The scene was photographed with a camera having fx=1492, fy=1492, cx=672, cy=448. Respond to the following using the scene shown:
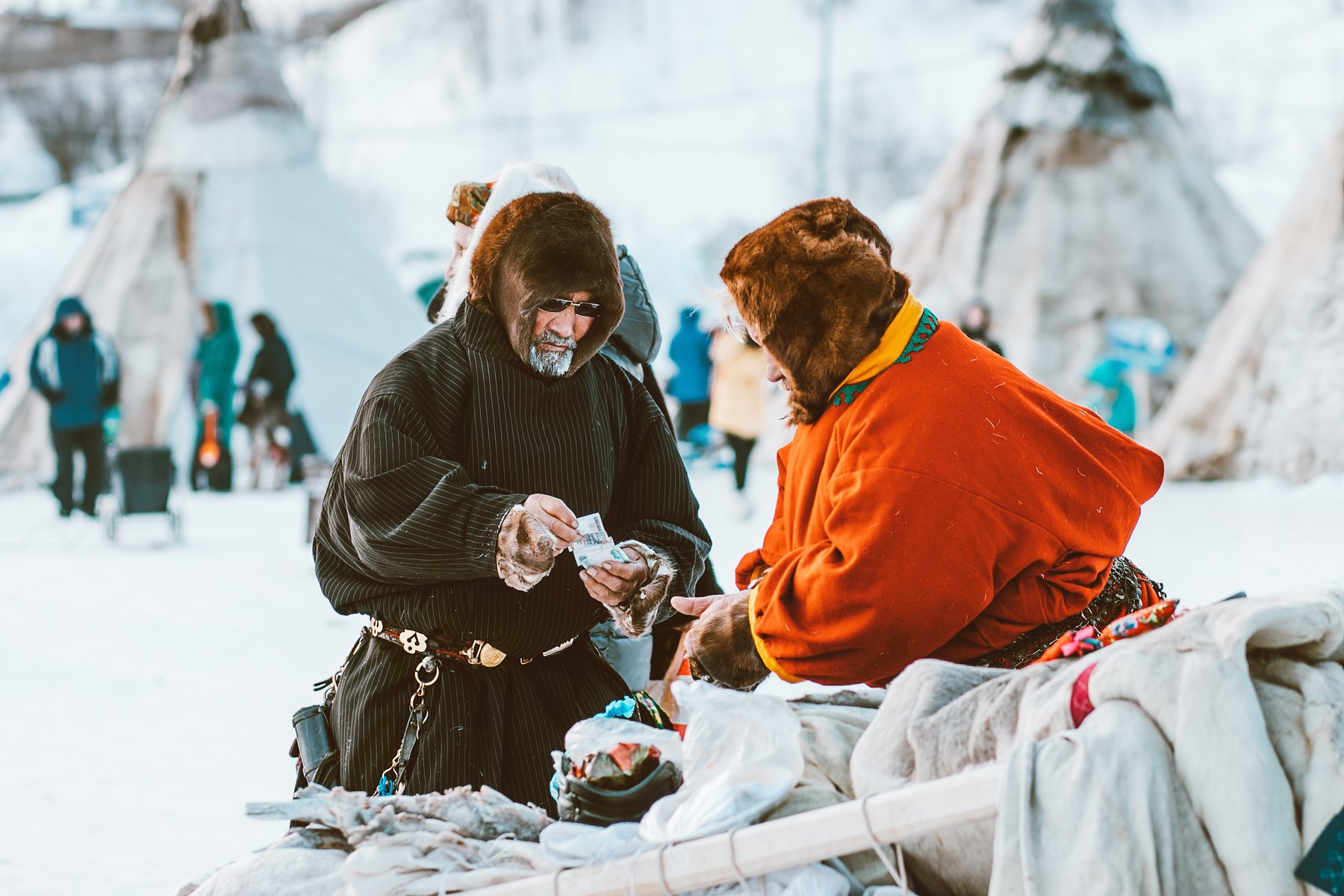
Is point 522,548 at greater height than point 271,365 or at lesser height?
greater

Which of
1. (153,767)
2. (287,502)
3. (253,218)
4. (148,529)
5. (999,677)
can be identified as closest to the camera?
(999,677)

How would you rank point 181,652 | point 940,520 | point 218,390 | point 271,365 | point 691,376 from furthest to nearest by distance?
point 691,376
point 218,390
point 271,365
point 181,652
point 940,520

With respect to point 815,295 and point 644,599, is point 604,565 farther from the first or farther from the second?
point 815,295

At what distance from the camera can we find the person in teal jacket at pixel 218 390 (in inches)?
471

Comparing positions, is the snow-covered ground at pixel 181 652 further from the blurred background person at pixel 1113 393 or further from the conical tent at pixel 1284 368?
the blurred background person at pixel 1113 393

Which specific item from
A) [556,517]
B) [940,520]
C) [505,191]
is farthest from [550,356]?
[940,520]

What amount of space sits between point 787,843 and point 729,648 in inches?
19.8

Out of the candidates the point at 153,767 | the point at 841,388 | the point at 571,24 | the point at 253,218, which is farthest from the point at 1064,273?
the point at 571,24

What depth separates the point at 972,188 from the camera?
15.6m

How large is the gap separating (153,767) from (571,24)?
5725 cm

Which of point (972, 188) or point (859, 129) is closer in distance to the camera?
point (972, 188)

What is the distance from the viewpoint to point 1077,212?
1514 centimetres

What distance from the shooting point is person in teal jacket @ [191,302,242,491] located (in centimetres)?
1196

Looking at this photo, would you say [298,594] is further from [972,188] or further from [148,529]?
[972,188]
